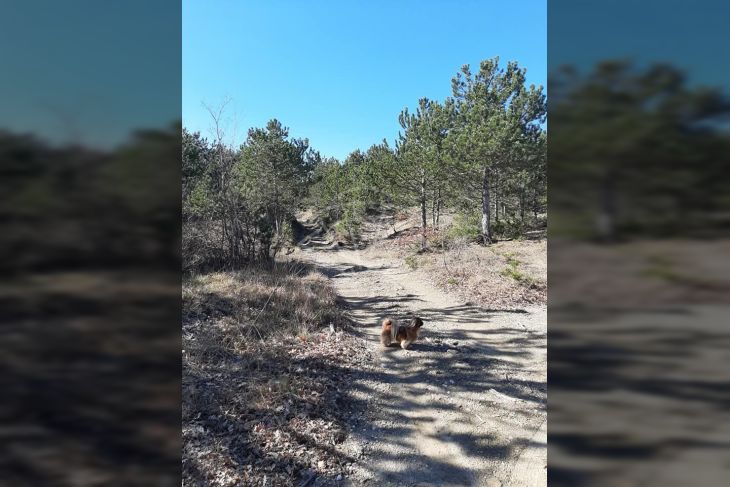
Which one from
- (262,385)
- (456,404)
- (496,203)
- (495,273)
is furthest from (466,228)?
(262,385)

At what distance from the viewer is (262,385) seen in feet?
12.6

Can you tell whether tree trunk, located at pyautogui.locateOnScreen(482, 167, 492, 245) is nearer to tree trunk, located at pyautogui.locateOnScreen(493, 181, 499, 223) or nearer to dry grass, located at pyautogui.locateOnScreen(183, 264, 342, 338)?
tree trunk, located at pyautogui.locateOnScreen(493, 181, 499, 223)

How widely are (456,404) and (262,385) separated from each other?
1949 mm

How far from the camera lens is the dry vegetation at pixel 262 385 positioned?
289 cm

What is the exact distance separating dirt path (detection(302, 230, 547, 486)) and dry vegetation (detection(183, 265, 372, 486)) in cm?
31

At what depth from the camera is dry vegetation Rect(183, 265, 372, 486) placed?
289 cm

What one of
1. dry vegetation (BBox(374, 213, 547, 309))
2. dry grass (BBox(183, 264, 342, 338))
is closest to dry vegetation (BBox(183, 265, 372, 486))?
dry grass (BBox(183, 264, 342, 338))
